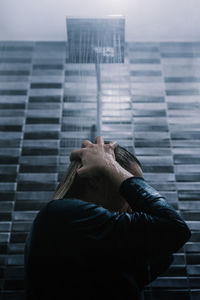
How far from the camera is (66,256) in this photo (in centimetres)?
66

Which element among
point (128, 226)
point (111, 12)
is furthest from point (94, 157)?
point (111, 12)

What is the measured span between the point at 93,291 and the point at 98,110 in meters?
1.10

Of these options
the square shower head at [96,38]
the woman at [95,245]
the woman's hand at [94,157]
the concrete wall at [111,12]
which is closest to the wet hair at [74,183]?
the woman's hand at [94,157]

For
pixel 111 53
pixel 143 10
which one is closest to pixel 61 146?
pixel 111 53

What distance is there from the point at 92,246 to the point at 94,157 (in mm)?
258

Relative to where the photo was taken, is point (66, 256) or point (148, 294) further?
point (148, 294)

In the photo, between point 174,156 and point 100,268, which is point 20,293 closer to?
point 100,268

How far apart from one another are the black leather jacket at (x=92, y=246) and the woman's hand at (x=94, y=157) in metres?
0.13

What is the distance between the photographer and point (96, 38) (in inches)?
63.0

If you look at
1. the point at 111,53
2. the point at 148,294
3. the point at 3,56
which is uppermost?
the point at 3,56

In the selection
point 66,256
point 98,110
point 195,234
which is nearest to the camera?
point 66,256

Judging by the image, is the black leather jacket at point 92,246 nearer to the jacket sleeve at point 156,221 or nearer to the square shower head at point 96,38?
the jacket sleeve at point 156,221

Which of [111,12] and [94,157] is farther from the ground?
[111,12]

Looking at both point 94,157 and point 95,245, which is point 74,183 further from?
point 95,245
